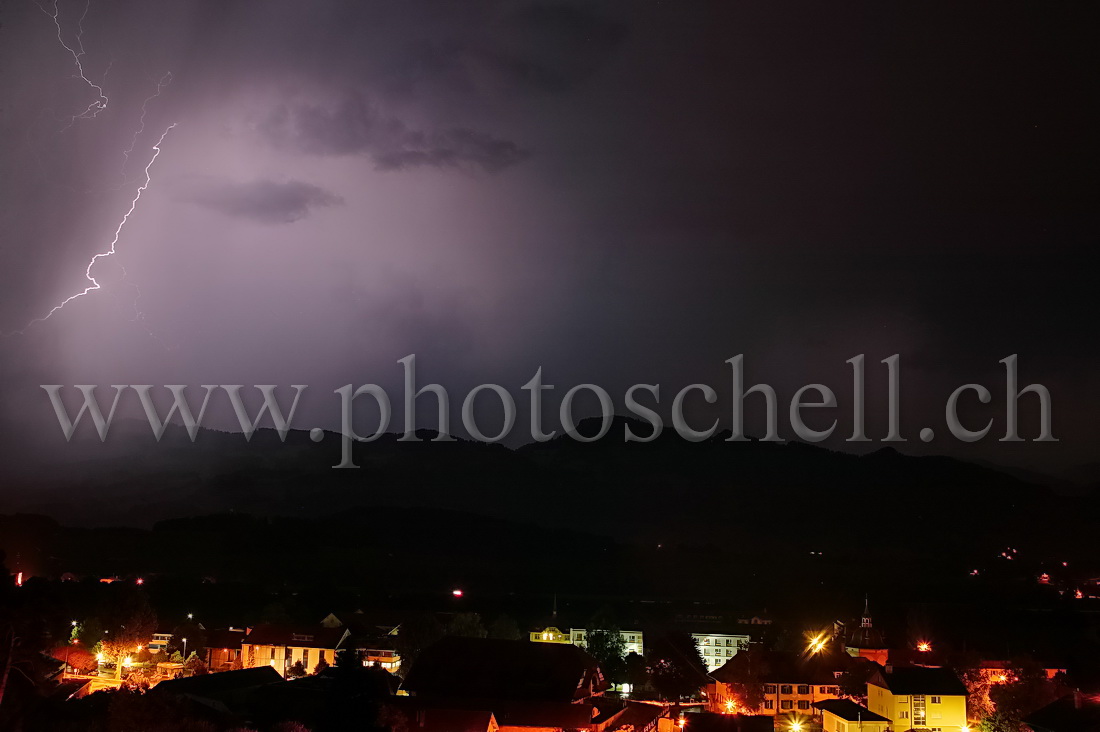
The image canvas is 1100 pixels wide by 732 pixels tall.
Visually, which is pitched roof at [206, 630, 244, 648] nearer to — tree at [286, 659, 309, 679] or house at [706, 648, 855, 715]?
tree at [286, 659, 309, 679]

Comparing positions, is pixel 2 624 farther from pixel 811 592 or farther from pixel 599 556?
pixel 599 556

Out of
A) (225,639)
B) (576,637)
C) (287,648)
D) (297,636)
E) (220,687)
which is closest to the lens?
(220,687)

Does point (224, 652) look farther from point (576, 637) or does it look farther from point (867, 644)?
point (867, 644)

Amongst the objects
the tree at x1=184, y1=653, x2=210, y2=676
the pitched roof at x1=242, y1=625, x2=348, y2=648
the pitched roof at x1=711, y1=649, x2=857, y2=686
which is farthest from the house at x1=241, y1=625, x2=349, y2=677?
the pitched roof at x1=711, y1=649, x2=857, y2=686

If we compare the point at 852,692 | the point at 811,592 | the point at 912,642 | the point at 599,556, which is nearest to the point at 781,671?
the point at 852,692

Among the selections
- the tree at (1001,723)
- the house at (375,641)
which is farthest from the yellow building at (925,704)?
the house at (375,641)

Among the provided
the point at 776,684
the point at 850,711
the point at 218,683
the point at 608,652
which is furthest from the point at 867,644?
the point at 218,683

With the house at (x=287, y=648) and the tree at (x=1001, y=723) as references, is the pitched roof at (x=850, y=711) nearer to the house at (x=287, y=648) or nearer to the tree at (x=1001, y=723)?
the tree at (x=1001, y=723)
